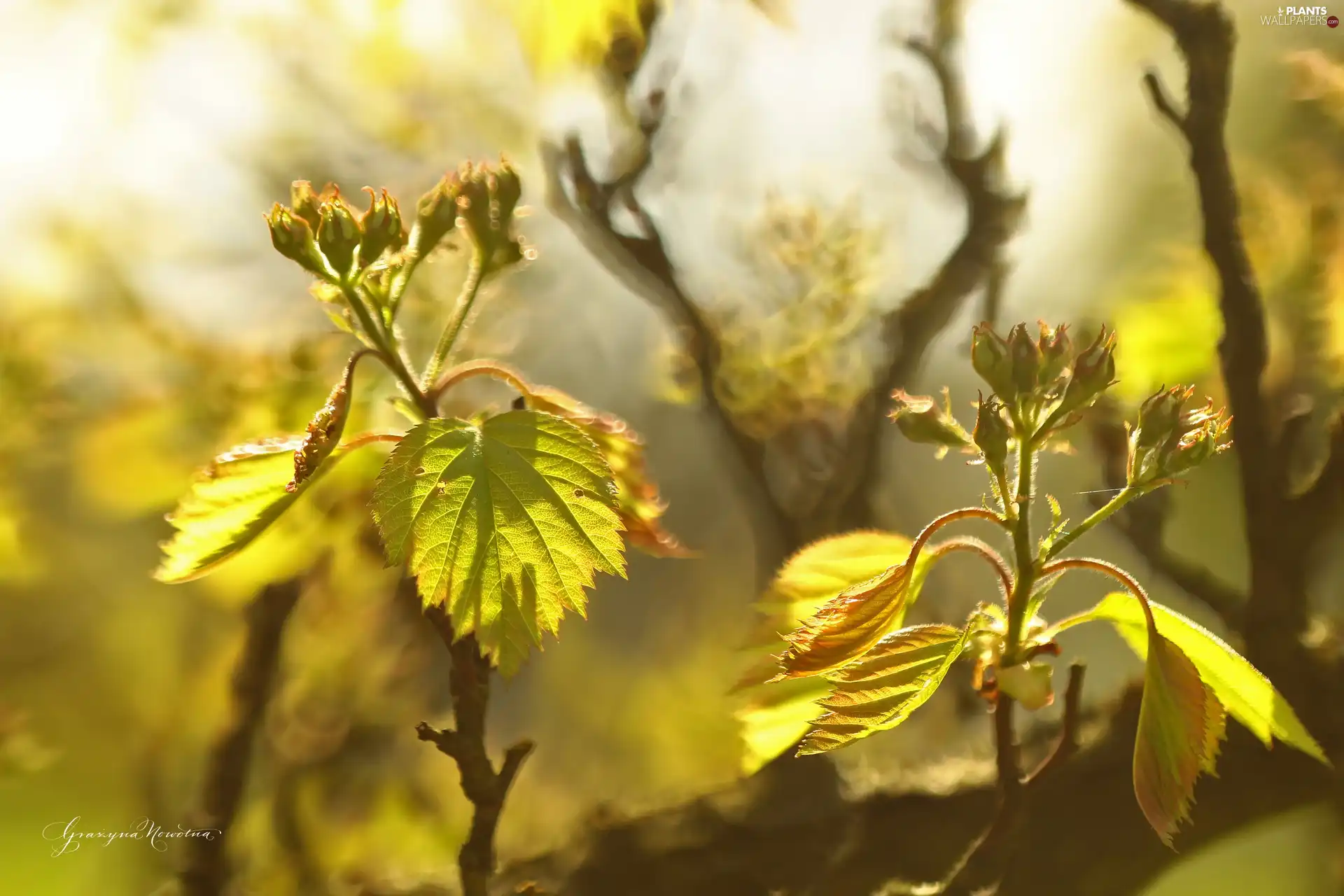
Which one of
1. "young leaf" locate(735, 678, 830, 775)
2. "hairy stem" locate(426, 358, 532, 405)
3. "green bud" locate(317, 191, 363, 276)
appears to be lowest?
"young leaf" locate(735, 678, 830, 775)

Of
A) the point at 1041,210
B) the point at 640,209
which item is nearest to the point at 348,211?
the point at 640,209

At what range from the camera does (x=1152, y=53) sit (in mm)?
625

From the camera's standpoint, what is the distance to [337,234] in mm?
204

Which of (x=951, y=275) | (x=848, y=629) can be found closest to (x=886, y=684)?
(x=848, y=629)

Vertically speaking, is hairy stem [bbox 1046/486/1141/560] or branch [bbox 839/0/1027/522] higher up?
branch [bbox 839/0/1027/522]

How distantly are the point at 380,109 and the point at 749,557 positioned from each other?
511 mm

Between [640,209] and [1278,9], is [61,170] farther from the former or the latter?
[1278,9]

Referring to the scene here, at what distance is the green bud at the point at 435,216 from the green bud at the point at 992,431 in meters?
0.15

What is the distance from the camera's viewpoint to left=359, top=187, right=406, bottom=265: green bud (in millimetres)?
207

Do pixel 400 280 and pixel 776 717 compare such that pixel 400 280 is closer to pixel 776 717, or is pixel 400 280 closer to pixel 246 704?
pixel 776 717

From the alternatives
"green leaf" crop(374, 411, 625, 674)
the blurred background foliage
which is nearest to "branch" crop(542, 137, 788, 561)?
the blurred background foliage

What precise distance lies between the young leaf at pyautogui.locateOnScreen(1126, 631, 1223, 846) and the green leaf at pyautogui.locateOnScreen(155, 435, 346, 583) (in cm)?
23

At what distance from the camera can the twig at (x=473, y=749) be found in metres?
0.22

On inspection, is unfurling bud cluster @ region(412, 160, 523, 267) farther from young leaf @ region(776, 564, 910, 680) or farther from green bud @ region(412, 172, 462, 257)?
young leaf @ region(776, 564, 910, 680)
